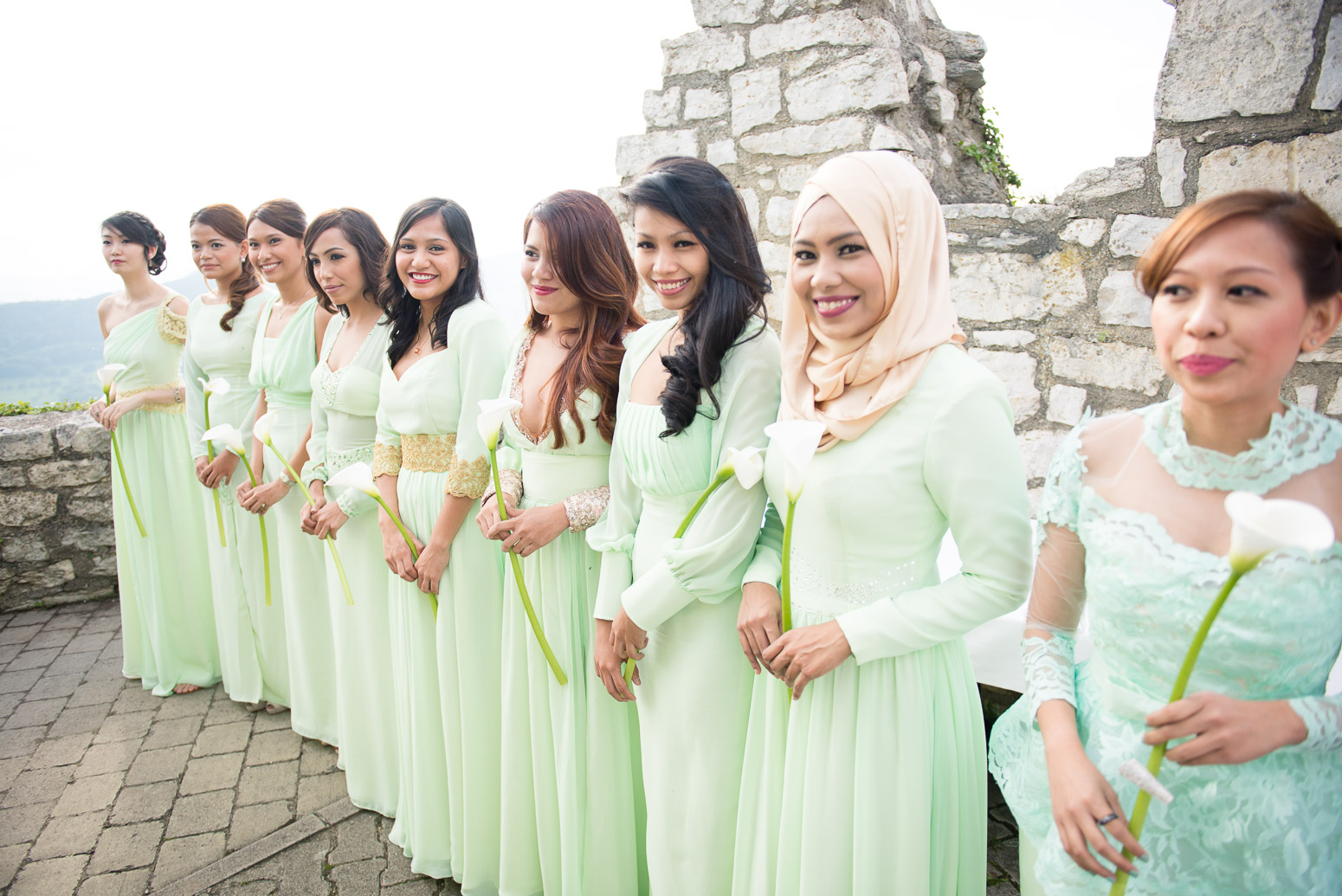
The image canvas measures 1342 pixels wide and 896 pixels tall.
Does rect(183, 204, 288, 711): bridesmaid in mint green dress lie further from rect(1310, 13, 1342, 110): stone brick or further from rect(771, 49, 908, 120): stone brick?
rect(1310, 13, 1342, 110): stone brick

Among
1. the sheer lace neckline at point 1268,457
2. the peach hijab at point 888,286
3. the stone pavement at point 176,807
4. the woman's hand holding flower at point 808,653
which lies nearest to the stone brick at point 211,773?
the stone pavement at point 176,807

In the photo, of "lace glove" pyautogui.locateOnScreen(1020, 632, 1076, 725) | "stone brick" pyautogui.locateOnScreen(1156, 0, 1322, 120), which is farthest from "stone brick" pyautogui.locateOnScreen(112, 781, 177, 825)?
"stone brick" pyautogui.locateOnScreen(1156, 0, 1322, 120)

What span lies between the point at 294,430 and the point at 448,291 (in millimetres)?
1376

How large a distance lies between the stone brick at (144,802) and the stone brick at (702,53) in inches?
173

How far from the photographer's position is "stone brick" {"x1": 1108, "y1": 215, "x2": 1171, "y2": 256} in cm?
339

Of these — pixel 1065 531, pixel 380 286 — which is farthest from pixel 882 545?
pixel 380 286

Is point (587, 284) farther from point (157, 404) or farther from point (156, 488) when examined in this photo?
point (156, 488)

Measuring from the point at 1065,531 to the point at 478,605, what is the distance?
1898 millimetres

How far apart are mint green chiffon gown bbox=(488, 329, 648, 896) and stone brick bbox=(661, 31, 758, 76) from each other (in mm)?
2687

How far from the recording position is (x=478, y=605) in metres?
2.73

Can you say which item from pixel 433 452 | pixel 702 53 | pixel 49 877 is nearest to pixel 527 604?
pixel 433 452

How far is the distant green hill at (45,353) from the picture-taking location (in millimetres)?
6766

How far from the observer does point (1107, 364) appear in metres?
3.60

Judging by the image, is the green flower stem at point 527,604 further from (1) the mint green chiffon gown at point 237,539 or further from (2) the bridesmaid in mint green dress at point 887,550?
(1) the mint green chiffon gown at point 237,539
